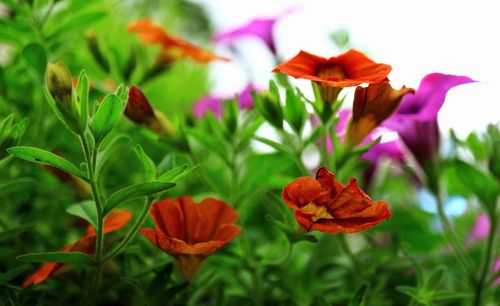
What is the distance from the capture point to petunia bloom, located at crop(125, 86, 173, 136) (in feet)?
1.57

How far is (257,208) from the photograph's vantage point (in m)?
0.88

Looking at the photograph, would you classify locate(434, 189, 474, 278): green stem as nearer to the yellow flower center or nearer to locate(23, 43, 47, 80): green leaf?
the yellow flower center

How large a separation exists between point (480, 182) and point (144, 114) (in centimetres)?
30

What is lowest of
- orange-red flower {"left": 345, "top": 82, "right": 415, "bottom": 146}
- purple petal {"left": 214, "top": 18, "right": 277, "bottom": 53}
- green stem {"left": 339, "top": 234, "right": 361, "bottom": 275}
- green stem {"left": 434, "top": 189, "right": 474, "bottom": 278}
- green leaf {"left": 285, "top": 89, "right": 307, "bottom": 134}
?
green stem {"left": 339, "top": 234, "right": 361, "bottom": 275}

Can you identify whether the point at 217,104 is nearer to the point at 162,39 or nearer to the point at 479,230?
the point at 162,39

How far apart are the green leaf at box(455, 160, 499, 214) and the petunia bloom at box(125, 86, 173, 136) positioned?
0.87 feet

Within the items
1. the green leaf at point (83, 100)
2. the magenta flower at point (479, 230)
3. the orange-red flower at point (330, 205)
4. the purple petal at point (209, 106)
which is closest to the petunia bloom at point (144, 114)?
the green leaf at point (83, 100)

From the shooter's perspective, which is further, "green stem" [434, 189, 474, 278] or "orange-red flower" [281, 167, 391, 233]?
"green stem" [434, 189, 474, 278]

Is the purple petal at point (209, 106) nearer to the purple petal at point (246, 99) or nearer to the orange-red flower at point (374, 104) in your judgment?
the purple petal at point (246, 99)

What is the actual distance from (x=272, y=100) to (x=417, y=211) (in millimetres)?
407

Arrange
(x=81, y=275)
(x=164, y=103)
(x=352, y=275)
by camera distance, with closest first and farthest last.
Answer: (x=81, y=275), (x=352, y=275), (x=164, y=103)

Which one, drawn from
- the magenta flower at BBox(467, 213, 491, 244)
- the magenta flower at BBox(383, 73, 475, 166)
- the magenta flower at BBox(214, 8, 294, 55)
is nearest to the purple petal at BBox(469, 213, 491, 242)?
the magenta flower at BBox(467, 213, 491, 244)

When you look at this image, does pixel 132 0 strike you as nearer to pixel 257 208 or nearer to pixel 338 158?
pixel 257 208

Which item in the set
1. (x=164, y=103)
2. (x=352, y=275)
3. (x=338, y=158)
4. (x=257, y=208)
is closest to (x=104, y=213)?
(x=338, y=158)
